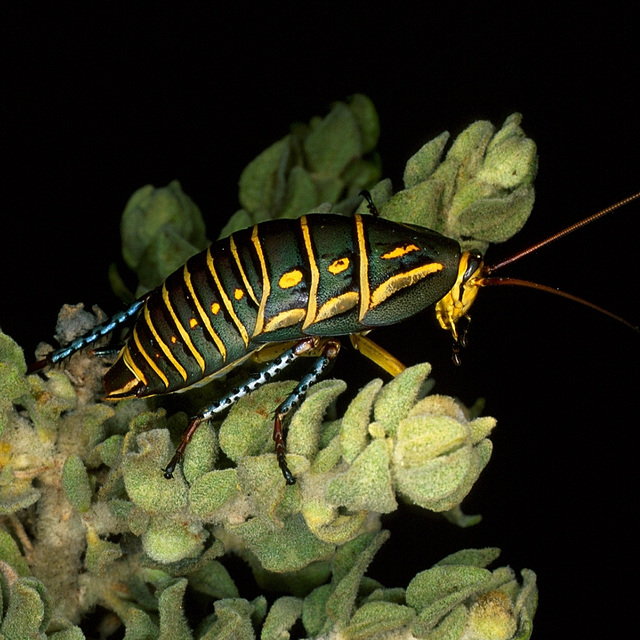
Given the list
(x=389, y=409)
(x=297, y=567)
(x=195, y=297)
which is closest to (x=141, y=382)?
(x=195, y=297)

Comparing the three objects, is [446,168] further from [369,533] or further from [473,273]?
[369,533]

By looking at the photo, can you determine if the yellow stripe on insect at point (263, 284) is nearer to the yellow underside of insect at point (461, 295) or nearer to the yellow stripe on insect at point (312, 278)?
the yellow stripe on insect at point (312, 278)

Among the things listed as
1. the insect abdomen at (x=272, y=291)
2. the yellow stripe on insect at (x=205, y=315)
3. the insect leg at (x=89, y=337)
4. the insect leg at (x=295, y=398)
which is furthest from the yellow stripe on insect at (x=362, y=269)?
the insect leg at (x=89, y=337)

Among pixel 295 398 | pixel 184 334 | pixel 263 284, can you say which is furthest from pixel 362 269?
pixel 295 398

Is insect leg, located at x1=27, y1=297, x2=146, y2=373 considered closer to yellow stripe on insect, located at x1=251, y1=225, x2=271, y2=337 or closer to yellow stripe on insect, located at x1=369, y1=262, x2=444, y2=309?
yellow stripe on insect, located at x1=251, y1=225, x2=271, y2=337

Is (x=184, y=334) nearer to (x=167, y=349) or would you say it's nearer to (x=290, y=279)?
(x=167, y=349)

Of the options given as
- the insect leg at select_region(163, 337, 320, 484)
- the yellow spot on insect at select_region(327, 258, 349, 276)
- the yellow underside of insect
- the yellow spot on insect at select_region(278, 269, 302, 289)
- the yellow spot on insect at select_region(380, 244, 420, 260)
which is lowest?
the yellow underside of insect

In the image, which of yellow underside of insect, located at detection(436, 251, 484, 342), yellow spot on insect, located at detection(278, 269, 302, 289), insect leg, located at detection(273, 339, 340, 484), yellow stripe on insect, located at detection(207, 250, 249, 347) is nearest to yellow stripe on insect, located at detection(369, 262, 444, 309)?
yellow underside of insect, located at detection(436, 251, 484, 342)
